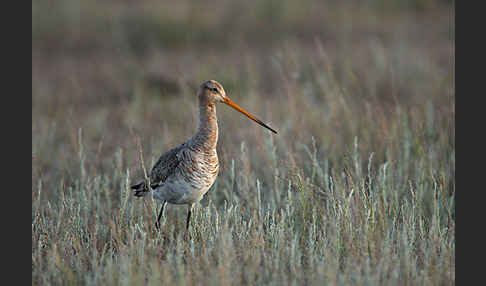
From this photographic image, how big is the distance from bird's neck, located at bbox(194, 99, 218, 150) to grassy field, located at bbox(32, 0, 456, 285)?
48cm

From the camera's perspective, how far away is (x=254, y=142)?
22.5ft

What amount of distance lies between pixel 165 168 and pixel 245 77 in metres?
5.38

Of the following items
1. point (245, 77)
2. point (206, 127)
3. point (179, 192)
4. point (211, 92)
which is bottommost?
point (179, 192)

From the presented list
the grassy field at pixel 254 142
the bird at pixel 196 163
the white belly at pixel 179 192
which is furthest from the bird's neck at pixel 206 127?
the grassy field at pixel 254 142

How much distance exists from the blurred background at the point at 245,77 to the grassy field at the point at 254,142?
0.14ft

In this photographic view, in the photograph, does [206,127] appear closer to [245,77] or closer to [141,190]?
[141,190]

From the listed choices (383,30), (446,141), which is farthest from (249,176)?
(383,30)

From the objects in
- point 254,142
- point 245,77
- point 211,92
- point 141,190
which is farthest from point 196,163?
point 245,77

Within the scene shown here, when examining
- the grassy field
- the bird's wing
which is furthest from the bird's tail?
the grassy field

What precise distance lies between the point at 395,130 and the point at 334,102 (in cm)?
99

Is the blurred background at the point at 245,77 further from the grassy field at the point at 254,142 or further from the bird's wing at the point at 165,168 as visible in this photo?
the bird's wing at the point at 165,168

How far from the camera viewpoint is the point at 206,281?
11.2 feet

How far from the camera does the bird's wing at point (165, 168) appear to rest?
15.0 feet

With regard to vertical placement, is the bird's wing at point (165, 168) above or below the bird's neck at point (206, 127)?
below
